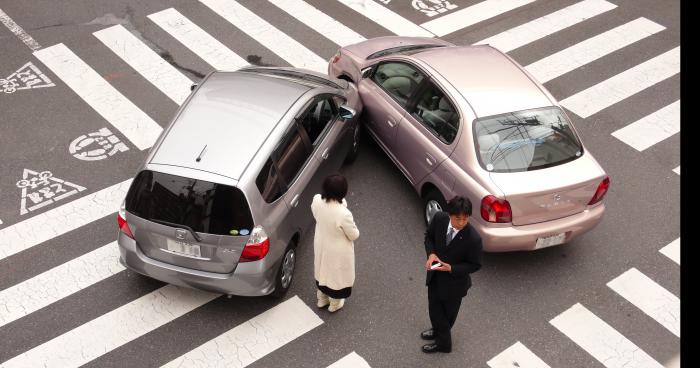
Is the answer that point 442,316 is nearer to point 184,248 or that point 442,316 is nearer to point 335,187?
point 335,187

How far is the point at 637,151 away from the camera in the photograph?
982 cm

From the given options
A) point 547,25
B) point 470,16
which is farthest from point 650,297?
point 470,16

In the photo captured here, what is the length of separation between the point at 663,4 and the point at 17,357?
12.3m

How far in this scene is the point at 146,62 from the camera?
1150cm

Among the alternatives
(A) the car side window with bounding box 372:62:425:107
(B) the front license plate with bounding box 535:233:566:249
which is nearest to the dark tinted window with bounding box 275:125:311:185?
(A) the car side window with bounding box 372:62:425:107

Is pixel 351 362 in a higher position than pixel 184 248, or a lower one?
lower

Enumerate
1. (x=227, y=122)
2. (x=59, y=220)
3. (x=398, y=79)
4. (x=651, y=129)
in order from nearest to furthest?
(x=227, y=122) → (x=59, y=220) → (x=398, y=79) → (x=651, y=129)

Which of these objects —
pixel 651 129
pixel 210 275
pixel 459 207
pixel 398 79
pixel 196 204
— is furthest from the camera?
pixel 651 129

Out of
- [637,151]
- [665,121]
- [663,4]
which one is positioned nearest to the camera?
[637,151]

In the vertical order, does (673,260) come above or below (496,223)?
below

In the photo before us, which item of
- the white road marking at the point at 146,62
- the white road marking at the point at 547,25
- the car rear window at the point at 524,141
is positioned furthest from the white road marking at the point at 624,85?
the white road marking at the point at 146,62

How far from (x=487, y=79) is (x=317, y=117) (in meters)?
1.99
